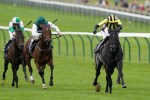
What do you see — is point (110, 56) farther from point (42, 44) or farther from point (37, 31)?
point (37, 31)

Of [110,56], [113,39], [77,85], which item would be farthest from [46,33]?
[77,85]

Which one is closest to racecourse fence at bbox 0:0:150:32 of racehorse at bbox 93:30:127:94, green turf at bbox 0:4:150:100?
green turf at bbox 0:4:150:100

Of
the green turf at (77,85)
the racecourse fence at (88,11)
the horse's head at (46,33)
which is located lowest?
the green turf at (77,85)

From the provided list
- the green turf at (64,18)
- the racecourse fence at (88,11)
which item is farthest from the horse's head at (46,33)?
the racecourse fence at (88,11)

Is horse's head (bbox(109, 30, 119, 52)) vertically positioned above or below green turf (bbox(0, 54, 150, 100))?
above

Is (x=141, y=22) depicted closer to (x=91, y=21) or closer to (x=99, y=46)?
(x=91, y=21)

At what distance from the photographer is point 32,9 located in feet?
181

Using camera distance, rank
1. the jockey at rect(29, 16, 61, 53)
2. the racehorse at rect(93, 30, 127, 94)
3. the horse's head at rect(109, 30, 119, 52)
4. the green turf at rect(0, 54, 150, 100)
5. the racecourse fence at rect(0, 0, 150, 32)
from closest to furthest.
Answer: the green turf at rect(0, 54, 150, 100) → the horse's head at rect(109, 30, 119, 52) → the racehorse at rect(93, 30, 127, 94) → the jockey at rect(29, 16, 61, 53) → the racecourse fence at rect(0, 0, 150, 32)

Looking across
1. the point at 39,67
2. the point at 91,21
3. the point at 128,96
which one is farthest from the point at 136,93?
the point at 91,21

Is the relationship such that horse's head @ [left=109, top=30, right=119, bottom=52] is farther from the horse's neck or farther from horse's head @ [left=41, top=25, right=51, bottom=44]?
the horse's neck

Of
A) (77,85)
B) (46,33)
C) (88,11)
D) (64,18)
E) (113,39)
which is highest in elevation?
(88,11)

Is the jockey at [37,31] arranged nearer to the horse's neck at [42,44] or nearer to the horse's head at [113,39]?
the horse's neck at [42,44]

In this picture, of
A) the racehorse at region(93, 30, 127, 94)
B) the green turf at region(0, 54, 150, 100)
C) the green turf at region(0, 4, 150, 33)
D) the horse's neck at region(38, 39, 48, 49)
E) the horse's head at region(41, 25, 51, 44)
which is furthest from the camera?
the green turf at region(0, 4, 150, 33)

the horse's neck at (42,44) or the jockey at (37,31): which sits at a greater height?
the jockey at (37,31)
